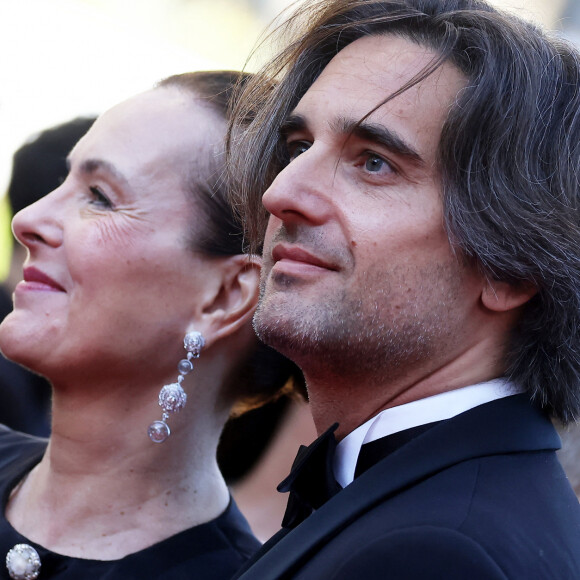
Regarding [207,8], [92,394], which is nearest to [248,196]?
[92,394]

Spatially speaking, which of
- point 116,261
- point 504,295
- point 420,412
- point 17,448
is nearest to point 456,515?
point 420,412

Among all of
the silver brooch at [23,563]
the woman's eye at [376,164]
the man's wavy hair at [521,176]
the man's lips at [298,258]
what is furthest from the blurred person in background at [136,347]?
the man's wavy hair at [521,176]

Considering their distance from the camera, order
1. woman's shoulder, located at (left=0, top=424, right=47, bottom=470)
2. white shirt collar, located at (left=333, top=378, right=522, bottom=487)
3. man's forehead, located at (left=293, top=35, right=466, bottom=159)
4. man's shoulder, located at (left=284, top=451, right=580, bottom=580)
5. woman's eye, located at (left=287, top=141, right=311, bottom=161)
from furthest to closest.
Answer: woman's shoulder, located at (left=0, top=424, right=47, bottom=470) → woman's eye, located at (left=287, top=141, right=311, bottom=161) → man's forehead, located at (left=293, top=35, right=466, bottom=159) → white shirt collar, located at (left=333, top=378, right=522, bottom=487) → man's shoulder, located at (left=284, top=451, right=580, bottom=580)

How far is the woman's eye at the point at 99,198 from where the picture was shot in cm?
230

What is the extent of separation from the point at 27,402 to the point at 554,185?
2.42 m

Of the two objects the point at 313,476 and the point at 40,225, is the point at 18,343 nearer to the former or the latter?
the point at 40,225

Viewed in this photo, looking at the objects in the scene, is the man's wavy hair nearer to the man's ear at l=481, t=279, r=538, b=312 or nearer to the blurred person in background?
the man's ear at l=481, t=279, r=538, b=312

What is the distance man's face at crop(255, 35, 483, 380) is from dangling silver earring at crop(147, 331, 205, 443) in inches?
15.7

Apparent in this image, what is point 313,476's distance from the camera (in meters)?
1.84

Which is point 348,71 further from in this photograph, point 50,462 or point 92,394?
point 50,462

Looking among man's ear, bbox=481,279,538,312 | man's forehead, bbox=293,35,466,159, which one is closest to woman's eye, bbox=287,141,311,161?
man's forehead, bbox=293,35,466,159

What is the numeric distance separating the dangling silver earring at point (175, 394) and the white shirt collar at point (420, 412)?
0.56 meters

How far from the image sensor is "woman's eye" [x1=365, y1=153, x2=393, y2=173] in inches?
72.7

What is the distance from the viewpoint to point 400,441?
1.72m
